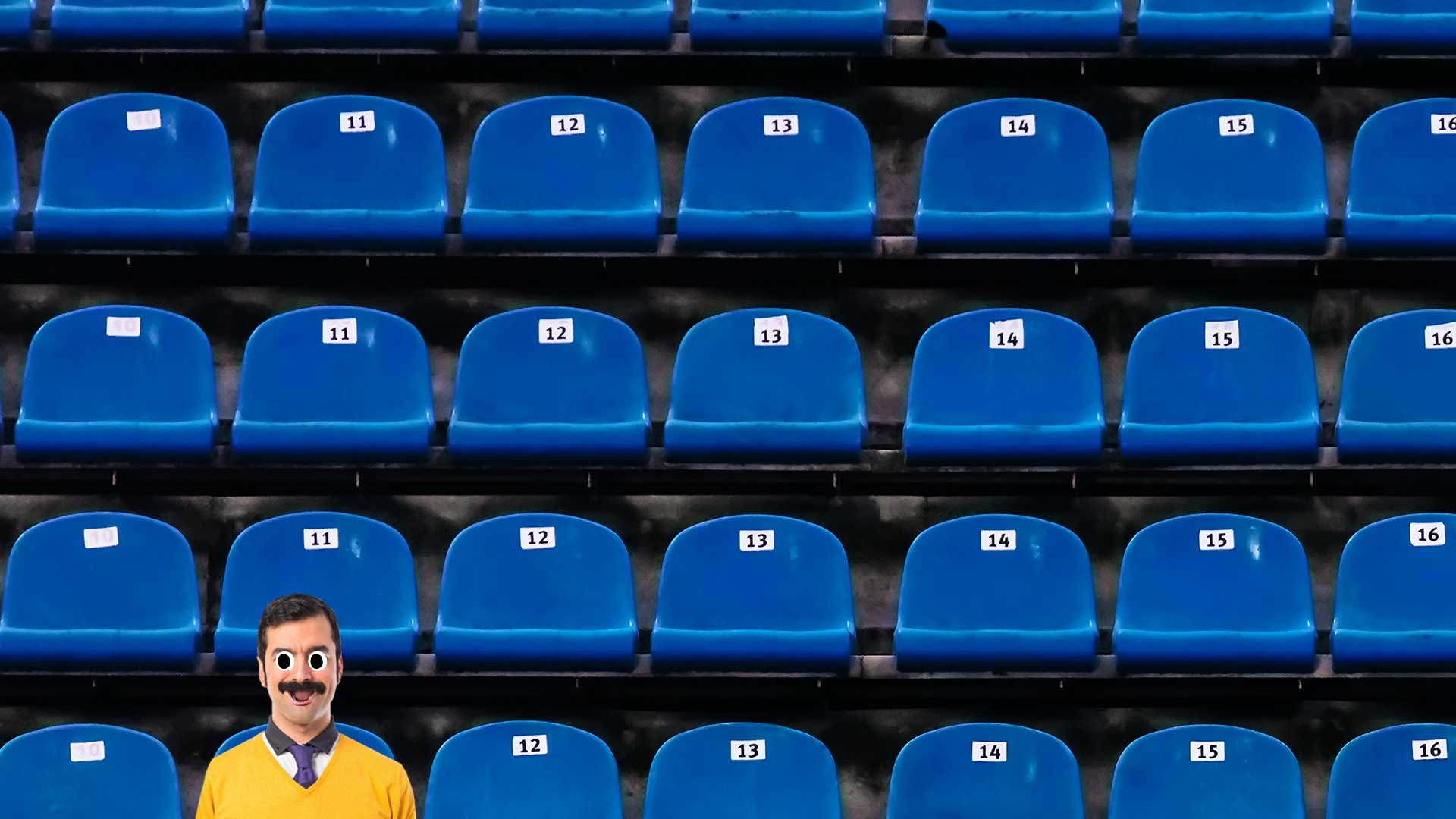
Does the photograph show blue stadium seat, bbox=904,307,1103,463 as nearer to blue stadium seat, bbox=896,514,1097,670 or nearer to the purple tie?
blue stadium seat, bbox=896,514,1097,670

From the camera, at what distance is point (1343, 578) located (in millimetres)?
3807

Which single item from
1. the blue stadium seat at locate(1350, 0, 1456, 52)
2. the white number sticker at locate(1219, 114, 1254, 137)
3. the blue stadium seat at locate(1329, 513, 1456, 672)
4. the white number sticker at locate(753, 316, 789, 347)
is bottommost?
the blue stadium seat at locate(1329, 513, 1456, 672)

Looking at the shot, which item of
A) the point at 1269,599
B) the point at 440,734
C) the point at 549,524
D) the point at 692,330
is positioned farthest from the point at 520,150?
the point at 1269,599

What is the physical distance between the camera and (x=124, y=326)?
393 cm

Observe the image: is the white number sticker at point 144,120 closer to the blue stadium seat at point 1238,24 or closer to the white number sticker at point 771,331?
the white number sticker at point 771,331

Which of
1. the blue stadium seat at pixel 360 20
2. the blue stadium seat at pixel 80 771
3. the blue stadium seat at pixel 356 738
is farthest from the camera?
the blue stadium seat at pixel 360 20

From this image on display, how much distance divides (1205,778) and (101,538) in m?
2.12

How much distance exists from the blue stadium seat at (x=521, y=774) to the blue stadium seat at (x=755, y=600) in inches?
11.8

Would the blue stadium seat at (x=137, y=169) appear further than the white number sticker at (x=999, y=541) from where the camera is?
Yes

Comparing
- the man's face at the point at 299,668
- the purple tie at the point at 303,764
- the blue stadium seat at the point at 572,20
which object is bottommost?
A: the purple tie at the point at 303,764

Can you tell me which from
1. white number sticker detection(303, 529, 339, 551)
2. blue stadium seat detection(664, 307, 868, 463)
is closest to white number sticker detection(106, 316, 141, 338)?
white number sticker detection(303, 529, 339, 551)

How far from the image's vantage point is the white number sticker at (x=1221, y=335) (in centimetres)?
393

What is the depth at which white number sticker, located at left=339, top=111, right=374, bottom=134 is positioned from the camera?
4125mm

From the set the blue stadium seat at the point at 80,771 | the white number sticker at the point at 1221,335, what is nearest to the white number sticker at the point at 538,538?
the blue stadium seat at the point at 80,771
